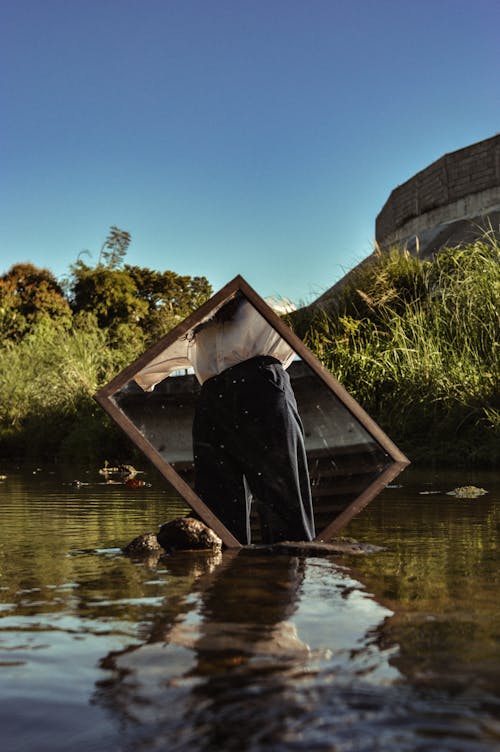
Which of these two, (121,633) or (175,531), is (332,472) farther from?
(121,633)

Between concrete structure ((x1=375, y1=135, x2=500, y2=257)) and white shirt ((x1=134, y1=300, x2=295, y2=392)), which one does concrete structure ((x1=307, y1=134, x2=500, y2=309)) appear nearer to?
concrete structure ((x1=375, y1=135, x2=500, y2=257))

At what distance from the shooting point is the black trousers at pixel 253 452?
166 inches

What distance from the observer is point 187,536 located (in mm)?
4273

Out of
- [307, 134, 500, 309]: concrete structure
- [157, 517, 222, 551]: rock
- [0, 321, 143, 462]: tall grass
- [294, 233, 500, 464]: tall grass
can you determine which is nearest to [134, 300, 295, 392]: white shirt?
[157, 517, 222, 551]: rock

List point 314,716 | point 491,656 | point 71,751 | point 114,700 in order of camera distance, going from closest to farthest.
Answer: point 71,751, point 314,716, point 114,700, point 491,656

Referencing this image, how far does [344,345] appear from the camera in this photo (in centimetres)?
1330

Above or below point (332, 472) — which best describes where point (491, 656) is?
below

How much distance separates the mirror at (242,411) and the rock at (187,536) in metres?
0.06

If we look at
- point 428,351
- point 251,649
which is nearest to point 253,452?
point 251,649

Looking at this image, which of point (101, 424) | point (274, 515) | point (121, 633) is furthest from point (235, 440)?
point (101, 424)

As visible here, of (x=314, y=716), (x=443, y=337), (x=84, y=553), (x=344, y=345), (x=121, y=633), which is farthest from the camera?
A: (x=344, y=345)

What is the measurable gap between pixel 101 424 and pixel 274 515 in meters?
12.6

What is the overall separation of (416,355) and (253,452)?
319 inches

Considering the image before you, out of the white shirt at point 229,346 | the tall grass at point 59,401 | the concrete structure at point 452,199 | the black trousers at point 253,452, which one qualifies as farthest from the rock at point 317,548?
the concrete structure at point 452,199
